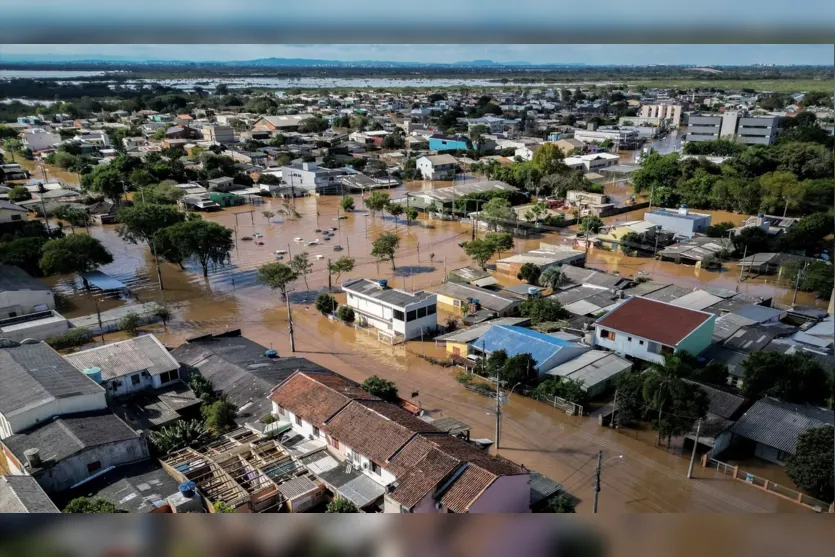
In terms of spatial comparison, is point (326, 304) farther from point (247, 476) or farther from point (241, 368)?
point (247, 476)

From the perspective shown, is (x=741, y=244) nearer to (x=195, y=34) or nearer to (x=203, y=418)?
(x=203, y=418)

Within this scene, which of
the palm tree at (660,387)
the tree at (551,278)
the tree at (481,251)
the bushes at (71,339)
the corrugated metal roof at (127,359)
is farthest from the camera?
the tree at (481,251)

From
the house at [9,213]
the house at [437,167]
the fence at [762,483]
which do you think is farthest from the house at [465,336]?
the house at [437,167]

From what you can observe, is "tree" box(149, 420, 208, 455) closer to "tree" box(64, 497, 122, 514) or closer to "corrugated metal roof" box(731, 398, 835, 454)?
"tree" box(64, 497, 122, 514)

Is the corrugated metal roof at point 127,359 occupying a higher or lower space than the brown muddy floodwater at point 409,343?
higher

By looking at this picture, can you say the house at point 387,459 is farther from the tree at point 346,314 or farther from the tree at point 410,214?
the tree at point 410,214

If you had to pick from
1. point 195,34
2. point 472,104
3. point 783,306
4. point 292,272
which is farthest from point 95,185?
point 472,104

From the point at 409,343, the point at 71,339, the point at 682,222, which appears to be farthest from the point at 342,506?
the point at 682,222

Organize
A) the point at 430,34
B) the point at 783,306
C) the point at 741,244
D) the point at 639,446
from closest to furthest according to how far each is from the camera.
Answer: the point at 430,34 → the point at 639,446 → the point at 783,306 → the point at 741,244
